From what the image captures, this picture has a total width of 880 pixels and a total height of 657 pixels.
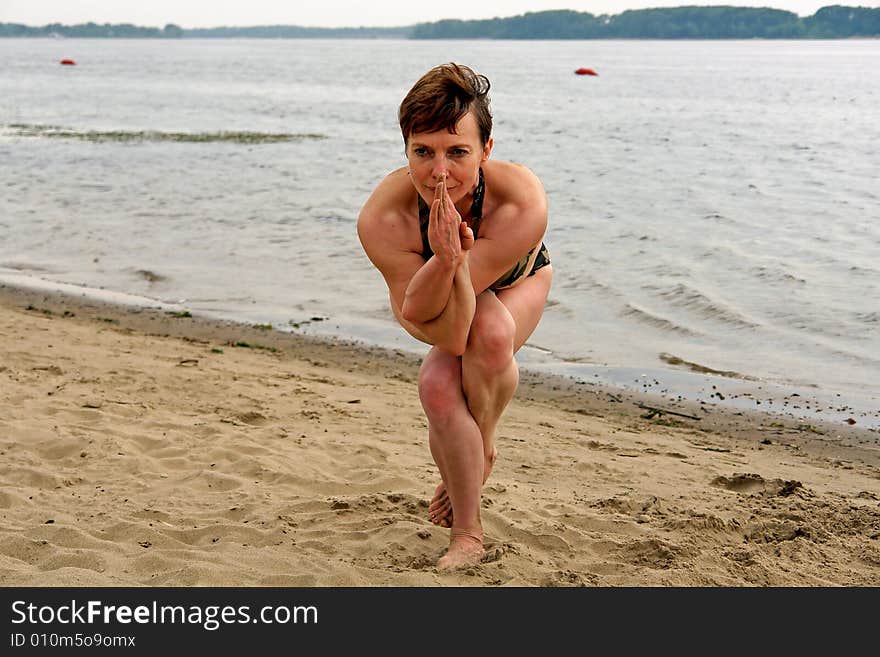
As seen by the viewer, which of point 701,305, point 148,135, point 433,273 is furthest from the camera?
point 148,135

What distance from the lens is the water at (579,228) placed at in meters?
9.62

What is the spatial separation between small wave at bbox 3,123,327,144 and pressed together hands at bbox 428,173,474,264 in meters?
26.8

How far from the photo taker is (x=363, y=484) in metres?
5.11

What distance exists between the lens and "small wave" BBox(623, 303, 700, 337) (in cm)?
1001

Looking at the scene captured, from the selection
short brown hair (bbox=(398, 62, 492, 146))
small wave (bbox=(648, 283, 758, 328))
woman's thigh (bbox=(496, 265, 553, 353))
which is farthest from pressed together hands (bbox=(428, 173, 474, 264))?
small wave (bbox=(648, 283, 758, 328))

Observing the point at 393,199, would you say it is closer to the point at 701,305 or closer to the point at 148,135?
the point at 701,305

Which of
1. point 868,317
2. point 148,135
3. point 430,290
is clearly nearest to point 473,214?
point 430,290

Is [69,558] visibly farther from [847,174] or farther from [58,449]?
[847,174]

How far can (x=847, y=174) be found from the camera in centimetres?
2070

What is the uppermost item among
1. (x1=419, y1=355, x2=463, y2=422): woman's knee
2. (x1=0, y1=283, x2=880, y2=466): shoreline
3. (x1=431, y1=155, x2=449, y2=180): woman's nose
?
(x1=431, y1=155, x2=449, y2=180): woman's nose

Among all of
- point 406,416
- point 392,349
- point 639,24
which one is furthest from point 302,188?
point 639,24

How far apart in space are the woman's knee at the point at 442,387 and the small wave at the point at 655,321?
6465 mm

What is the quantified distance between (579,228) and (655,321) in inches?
217

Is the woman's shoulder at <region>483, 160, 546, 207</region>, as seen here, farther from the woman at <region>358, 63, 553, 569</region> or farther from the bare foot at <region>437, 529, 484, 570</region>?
the bare foot at <region>437, 529, 484, 570</region>
